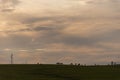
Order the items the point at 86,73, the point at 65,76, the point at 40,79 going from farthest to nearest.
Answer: the point at 86,73
the point at 65,76
the point at 40,79

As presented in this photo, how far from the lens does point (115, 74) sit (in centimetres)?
11438

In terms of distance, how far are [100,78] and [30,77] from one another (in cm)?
1965

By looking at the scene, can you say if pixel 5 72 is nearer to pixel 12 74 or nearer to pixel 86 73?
pixel 12 74

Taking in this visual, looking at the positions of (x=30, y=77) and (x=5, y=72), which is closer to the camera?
(x=30, y=77)

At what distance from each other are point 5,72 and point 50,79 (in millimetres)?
19503

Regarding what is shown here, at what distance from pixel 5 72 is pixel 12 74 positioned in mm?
4181

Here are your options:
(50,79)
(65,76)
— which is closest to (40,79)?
(50,79)

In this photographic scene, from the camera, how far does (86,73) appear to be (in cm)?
11631

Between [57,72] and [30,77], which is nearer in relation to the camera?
[30,77]

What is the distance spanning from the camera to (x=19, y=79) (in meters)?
99.6

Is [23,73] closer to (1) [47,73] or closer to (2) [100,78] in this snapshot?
(1) [47,73]

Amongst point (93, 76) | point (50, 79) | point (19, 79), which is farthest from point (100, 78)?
point (19, 79)

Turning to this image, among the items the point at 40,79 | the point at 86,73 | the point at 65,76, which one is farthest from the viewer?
the point at 86,73

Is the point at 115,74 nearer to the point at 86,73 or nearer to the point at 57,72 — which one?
the point at 86,73
